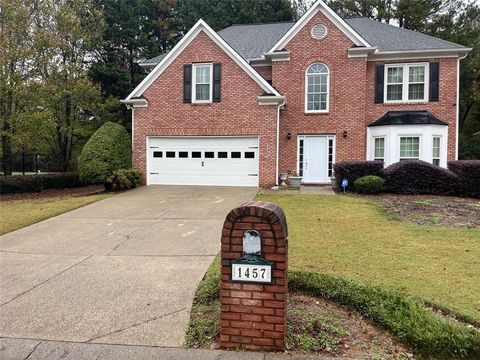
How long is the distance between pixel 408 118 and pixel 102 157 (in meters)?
13.5

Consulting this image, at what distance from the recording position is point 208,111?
1664 cm

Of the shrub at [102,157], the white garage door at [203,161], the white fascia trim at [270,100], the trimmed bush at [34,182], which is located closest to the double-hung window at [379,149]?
the white fascia trim at [270,100]

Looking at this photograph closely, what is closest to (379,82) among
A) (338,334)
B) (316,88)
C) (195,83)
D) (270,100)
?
(316,88)

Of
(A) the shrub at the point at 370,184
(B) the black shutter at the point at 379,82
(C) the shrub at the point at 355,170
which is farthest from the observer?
(B) the black shutter at the point at 379,82

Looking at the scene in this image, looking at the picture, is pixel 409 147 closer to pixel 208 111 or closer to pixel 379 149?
pixel 379 149

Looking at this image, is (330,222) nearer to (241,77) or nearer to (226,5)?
(241,77)

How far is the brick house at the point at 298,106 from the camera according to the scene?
53.7 ft

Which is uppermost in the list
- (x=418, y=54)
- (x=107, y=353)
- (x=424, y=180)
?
(x=418, y=54)

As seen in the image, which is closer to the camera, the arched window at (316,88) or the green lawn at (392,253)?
the green lawn at (392,253)

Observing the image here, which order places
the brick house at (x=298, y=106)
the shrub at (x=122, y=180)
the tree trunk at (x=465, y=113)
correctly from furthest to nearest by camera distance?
the tree trunk at (x=465, y=113) < the brick house at (x=298, y=106) < the shrub at (x=122, y=180)

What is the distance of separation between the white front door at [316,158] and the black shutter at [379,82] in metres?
2.89

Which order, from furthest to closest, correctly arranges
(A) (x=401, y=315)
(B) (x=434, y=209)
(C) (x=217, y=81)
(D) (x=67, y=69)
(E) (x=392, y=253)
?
(D) (x=67, y=69) < (C) (x=217, y=81) < (B) (x=434, y=209) < (E) (x=392, y=253) < (A) (x=401, y=315)

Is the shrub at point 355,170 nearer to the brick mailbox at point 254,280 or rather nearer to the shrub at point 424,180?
the shrub at point 424,180

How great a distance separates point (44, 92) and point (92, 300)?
16.3 meters
